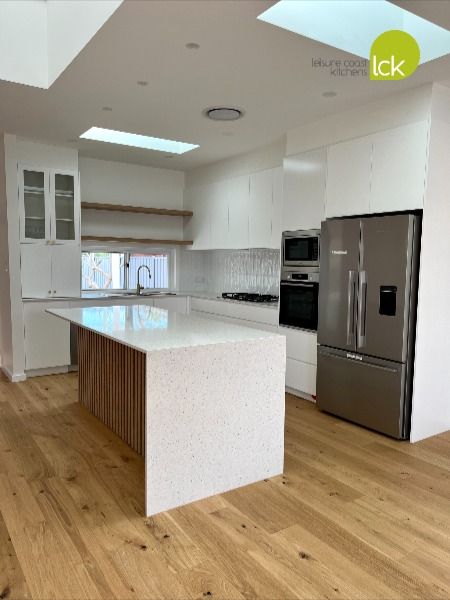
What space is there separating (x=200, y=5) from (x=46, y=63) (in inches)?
63.5

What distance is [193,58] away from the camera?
2.78 meters

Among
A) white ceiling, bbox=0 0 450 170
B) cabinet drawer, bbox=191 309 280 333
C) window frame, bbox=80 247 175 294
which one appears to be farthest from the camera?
window frame, bbox=80 247 175 294

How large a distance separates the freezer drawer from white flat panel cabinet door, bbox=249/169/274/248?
1.62 metres

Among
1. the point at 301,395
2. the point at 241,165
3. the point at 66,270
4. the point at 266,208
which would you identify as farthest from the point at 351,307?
the point at 66,270

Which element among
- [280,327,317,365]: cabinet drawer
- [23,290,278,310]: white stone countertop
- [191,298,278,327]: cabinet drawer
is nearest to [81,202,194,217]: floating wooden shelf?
[23,290,278,310]: white stone countertop

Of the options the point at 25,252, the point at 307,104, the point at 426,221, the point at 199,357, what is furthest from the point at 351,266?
the point at 25,252

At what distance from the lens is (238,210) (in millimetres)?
5469

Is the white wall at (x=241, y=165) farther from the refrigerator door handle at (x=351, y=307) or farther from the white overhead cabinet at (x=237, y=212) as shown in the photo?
the refrigerator door handle at (x=351, y=307)

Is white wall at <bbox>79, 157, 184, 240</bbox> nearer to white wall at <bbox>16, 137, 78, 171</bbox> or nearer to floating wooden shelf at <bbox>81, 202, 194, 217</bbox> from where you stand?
floating wooden shelf at <bbox>81, 202, 194, 217</bbox>

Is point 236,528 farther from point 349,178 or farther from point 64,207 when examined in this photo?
point 64,207

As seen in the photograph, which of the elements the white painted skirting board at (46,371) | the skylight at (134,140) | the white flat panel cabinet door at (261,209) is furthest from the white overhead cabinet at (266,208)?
the white painted skirting board at (46,371)

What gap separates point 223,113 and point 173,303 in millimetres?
2782

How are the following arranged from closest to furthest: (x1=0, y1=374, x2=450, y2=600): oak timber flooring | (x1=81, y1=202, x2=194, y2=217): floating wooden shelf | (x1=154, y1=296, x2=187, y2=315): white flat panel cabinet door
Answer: (x1=0, y1=374, x2=450, y2=600): oak timber flooring < (x1=81, y1=202, x2=194, y2=217): floating wooden shelf < (x1=154, y1=296, x2=187, y2=315): white flat panel cabinet door

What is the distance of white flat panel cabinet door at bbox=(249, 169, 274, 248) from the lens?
4.98 metres
